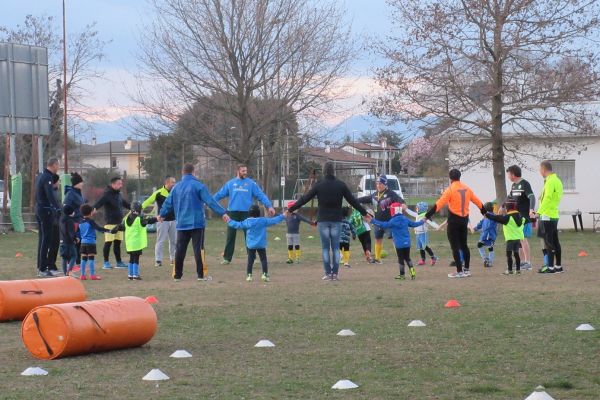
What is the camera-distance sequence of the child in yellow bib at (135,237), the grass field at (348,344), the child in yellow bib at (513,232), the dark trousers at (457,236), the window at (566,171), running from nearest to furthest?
the grass field at (348,344)
the dark trousers at (457,236)
the child in yellow bib at (135,237)
the child in yellow bib at (513,232)
the window at (566,171)

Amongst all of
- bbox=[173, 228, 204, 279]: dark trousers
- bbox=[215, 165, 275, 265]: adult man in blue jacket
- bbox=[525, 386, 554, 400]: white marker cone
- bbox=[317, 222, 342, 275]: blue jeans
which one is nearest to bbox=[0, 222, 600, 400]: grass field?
bbox=[525, 386, 554, 400]: white marker cone

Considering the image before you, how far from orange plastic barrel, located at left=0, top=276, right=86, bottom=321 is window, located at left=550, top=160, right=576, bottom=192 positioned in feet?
108

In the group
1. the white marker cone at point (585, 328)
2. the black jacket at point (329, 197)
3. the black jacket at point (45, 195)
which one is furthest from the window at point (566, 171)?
the white marker cone at point (585, 328)

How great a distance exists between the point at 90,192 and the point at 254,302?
35944mm

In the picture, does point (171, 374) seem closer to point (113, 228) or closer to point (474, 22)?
point (113, 228)

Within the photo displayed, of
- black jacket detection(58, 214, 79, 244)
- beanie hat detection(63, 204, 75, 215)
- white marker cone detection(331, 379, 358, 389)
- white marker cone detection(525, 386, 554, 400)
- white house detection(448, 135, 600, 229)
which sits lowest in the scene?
white marker cone detection(525, 386, 554, 400)

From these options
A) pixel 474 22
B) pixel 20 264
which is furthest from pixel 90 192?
pixel 20 264

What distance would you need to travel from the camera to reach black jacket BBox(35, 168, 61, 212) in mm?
18078

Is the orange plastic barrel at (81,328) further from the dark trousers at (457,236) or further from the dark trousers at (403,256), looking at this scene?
the dark trousers at (457,236)

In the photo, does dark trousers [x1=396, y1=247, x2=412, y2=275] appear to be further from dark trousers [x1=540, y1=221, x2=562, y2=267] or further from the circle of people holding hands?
dark trousers [x1=540, y1=221, x2=562, y2=267]

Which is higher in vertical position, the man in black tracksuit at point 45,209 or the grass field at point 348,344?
the man in black tracksuit at point 45,209

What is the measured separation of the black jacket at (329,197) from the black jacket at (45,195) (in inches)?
180

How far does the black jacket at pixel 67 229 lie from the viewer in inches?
717

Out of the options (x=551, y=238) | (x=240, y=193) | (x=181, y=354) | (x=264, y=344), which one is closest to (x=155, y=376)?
(x=181, y=354)
